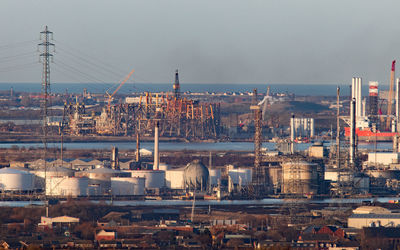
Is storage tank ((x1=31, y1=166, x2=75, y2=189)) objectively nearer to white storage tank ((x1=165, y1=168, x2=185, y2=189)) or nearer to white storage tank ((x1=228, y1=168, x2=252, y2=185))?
white storage tank ((x1=165, y1=168, x2=185, y2=189))

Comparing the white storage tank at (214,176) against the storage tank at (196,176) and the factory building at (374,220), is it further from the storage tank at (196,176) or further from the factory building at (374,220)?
the factory building at (374,220)

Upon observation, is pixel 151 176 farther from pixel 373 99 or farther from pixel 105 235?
pixel 373 99

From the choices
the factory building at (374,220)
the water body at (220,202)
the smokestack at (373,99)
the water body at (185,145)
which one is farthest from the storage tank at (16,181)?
the smokestack at (373,99)

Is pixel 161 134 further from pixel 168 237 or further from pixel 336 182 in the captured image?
pixel 168 237

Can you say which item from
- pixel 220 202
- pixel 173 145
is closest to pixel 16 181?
pixel 220 202

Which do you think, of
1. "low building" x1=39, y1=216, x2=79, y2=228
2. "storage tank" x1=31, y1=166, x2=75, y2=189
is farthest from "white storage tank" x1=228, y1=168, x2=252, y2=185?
"low building" x1=39, y1=216, x2=79, y2=228

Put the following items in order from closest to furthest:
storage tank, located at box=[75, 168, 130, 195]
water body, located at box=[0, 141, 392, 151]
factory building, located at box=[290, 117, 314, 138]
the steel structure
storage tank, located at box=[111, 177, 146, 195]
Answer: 1. storage tank, located at box=[111, 177, 146, 195]
2. storage tank, located at box=[75, 168, 130, 195]
3. water body, located at box=[0, 141, 392, 151]
4. the steel structure
5. factory building, located at box=[290, 117, 314, 138]

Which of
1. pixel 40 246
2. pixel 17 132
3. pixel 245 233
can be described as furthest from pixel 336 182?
pixel 17 132
